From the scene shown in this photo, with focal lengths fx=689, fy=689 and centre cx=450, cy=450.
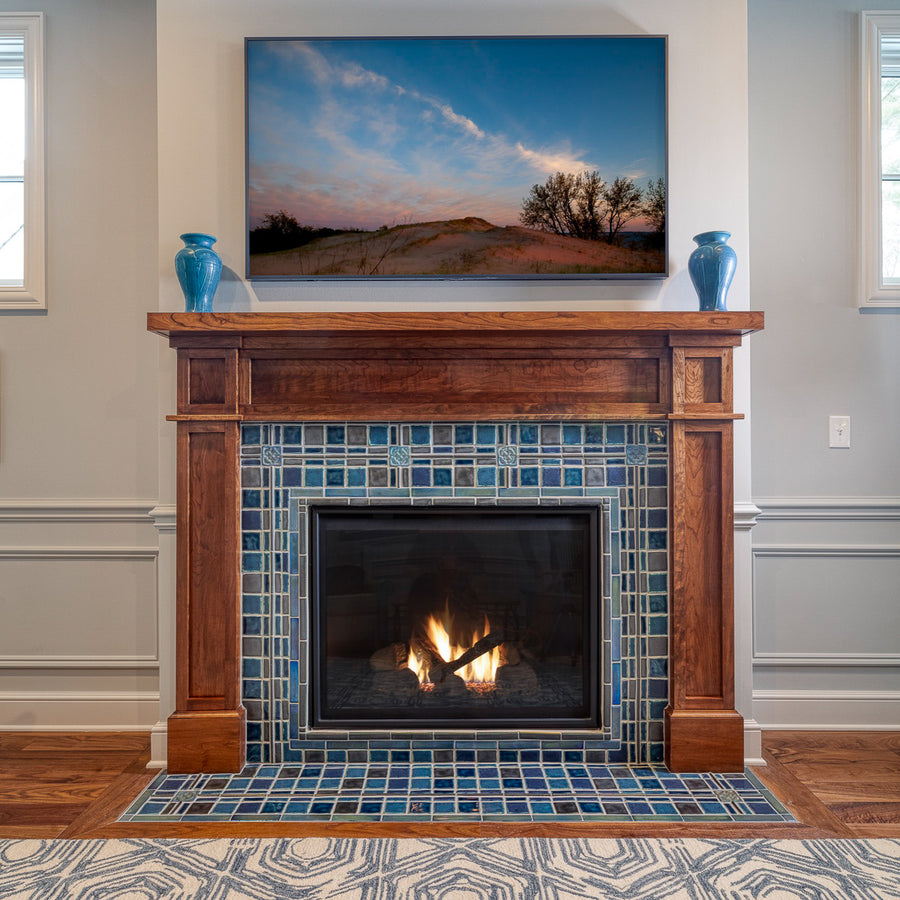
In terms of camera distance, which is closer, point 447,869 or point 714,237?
point 447,869

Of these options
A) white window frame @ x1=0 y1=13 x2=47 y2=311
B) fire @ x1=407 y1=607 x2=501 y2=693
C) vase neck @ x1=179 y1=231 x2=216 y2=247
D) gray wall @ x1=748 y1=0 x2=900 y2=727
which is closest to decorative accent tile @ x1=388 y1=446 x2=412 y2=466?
fire @ x1=407 y1=607 x2=501 y2=693

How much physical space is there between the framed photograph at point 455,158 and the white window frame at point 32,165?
2.84 ft

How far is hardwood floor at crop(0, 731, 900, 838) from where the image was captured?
1791mm

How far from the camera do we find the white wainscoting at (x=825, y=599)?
246 centimetres

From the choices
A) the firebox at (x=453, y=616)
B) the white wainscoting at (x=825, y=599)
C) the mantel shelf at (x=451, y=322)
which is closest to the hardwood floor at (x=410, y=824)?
the white wainscoting at (x=825, y=599)

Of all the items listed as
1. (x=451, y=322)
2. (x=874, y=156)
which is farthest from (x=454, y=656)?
(x=874, y=156)

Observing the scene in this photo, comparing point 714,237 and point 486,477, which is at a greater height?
point 714,237

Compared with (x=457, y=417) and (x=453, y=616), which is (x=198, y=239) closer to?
(x=457, y=417)

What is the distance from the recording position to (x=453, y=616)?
87.0 inches

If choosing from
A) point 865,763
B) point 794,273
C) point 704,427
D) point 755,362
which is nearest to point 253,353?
point 704,427

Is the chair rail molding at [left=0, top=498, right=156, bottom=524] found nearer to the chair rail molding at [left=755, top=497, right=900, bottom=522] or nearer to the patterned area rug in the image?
the patterned area rug

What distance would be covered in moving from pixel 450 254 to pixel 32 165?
1560 millimetres

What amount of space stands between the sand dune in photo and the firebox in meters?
0.77

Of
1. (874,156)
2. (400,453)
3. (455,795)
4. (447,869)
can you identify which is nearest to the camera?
(447,869)
